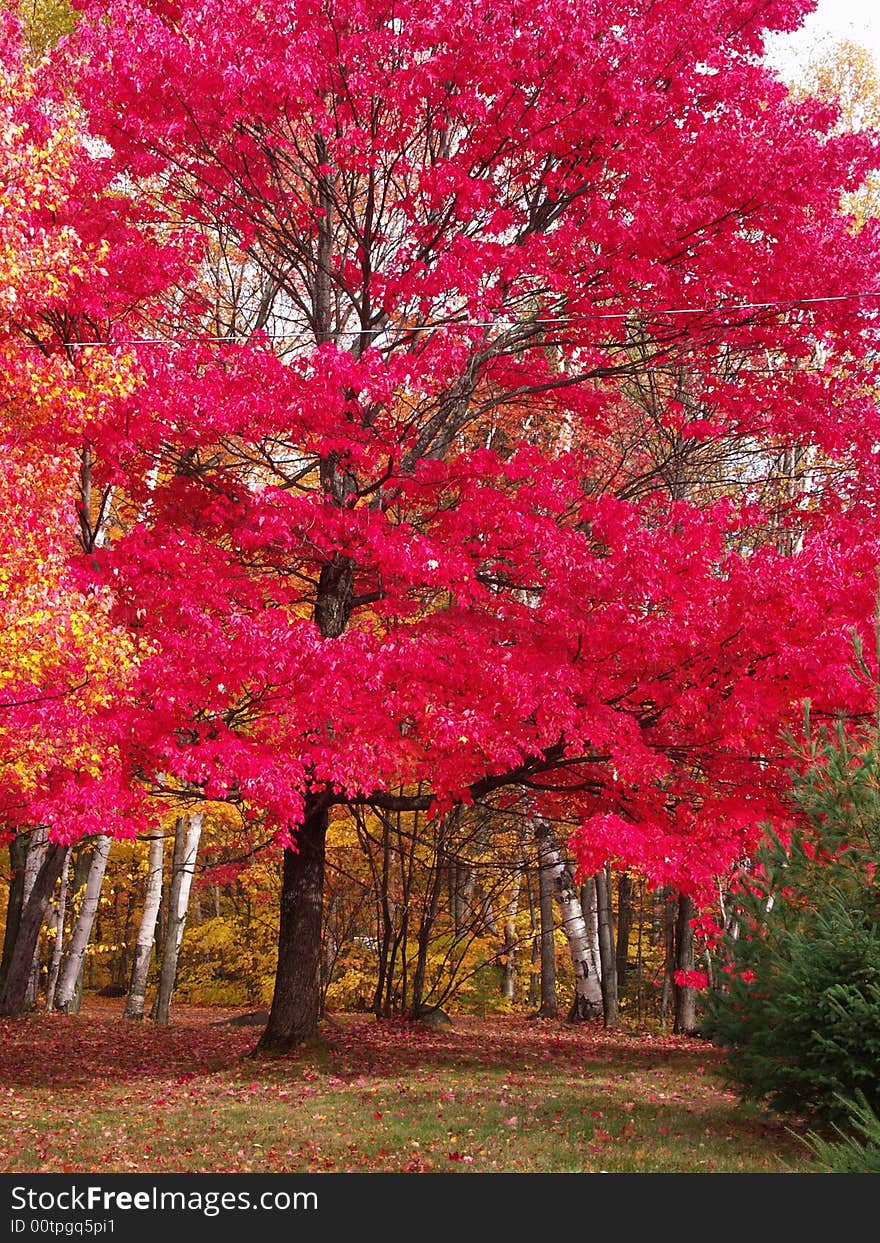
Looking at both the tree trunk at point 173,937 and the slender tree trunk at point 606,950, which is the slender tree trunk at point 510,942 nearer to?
the slender tree trunk at point 606,950

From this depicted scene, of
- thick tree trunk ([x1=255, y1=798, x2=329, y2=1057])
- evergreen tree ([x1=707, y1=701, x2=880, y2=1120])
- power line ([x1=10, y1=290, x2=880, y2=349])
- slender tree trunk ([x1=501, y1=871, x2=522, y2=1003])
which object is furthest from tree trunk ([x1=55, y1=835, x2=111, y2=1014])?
evergreen tree ([x1=707, y1=701, x2=880, y2=1120])

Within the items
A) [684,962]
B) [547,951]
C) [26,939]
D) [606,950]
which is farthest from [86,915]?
[684,962]

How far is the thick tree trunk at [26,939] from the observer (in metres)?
16.1

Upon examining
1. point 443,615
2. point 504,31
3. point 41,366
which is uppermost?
point 504,31

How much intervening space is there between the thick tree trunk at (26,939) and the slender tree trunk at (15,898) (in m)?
0.43

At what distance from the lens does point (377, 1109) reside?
8.41m

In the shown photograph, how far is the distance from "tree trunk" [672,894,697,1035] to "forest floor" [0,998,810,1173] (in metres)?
2.86

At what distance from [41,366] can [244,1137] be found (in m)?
5.94

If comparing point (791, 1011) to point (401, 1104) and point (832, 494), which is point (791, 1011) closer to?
point (401, 1104)

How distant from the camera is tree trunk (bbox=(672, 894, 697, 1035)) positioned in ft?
54.0

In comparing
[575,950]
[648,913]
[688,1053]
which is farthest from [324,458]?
[648,913]

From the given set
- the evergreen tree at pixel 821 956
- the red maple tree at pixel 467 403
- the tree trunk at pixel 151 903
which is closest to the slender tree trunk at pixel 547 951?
the tree trunk at pixel 151 903

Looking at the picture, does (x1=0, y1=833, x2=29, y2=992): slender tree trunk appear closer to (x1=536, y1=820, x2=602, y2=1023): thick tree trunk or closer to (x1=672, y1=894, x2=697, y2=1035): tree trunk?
(x1=536, y1=820, x2=602, y2=1023): thick tree trunk

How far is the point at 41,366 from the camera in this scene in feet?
26.1
